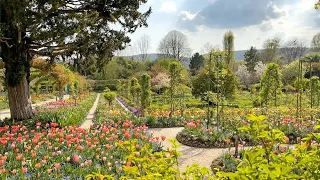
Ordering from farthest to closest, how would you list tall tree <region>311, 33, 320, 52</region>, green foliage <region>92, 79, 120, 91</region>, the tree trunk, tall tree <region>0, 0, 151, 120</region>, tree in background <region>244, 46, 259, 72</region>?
tree in background <region>244, 46, 259, 72</region> < tall tree <region>311, 33, 320, 52</region> < green foliage <region>92, 79, 120, 91</region> < the tree trunk < tall tree <region>0, 0, 151, 120</region>

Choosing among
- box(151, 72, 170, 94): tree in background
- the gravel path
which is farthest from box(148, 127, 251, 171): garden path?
box(151, 72, 170, 94): tree in background

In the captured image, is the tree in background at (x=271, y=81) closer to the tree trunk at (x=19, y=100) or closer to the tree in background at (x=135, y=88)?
the tree in background at (x=135, y=88)

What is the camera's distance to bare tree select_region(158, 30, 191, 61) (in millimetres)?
59987

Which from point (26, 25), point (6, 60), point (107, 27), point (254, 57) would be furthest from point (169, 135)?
point (254, 57)

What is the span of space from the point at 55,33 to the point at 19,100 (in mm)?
3557

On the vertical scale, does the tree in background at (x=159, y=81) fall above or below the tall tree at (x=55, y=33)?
below

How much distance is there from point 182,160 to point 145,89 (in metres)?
8.83

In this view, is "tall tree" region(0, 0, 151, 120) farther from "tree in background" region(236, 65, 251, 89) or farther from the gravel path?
"tree in background" region(236, 65, 251, 89)

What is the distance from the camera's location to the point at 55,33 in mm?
8836

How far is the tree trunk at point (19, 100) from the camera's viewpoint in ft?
35.1

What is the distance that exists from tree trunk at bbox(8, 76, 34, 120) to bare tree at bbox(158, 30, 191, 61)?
4934cm

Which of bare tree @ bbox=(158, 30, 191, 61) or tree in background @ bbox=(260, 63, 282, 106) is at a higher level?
bare tree @ bbox=(158, 30, 191, 61)

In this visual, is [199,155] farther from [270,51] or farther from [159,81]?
[270,51]

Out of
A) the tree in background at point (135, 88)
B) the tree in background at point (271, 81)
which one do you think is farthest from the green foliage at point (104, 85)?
the tree in background at point (271, 81)
